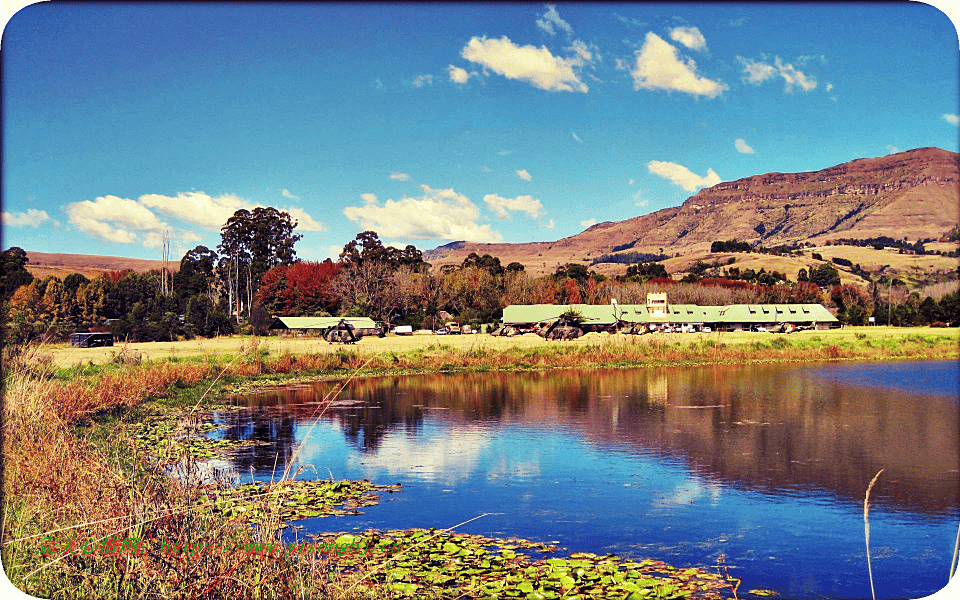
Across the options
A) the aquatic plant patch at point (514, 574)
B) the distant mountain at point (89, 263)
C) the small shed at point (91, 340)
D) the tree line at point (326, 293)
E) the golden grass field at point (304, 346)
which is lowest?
the aquatic plant patch at point (514, 574)

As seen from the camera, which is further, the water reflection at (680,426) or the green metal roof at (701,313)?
the green metal roof at (701,313)

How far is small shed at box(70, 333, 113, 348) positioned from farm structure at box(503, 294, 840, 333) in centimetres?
3641

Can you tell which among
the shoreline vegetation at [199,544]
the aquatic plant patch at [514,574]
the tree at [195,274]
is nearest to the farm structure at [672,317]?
the tree at [195,274]

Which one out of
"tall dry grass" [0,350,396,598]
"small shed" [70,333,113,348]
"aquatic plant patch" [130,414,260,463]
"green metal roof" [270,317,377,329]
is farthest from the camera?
"green metal roof" [270,317,377,329]

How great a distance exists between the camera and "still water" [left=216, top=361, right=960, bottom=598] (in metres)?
10.6

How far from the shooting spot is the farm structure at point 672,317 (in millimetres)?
76625

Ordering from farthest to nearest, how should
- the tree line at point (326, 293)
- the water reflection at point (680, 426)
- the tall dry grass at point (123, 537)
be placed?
the tree line at point (326, 293), the water reflection at point (680, 426), the tall dry grass at point (123, 537)

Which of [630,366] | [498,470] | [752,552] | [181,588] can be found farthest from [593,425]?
[630,366]

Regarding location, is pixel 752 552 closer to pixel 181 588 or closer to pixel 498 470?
pixel 498 470

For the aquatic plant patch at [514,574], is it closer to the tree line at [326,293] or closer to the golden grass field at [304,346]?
the golden grass field at [304,346]

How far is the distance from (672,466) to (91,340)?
4655 cm

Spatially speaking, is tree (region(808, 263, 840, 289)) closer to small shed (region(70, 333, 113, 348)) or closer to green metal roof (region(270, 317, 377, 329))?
green metal roof (region(270, 317, 377, 329))

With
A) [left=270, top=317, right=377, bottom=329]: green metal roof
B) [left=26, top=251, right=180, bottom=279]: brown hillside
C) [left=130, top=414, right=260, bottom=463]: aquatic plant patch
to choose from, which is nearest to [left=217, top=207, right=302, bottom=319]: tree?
[left=270, top=317, right=377, bottom=329]: green metal roof

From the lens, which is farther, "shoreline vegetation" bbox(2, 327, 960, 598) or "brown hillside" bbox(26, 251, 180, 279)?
"brown hillside" bbox(26, 251, 180, 279)
